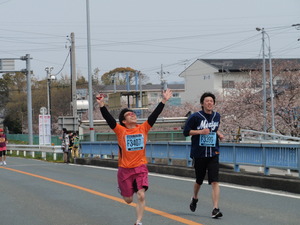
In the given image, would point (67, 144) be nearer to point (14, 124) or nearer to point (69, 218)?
point (69, 218)

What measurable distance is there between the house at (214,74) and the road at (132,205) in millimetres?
65924

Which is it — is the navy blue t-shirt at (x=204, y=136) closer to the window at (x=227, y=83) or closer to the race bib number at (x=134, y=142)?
the race bib number at (x=134, y=142)

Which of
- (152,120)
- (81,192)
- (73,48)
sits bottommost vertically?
(81,192)

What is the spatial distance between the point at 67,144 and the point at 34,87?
6881 centimetres

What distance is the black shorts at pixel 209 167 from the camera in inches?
326

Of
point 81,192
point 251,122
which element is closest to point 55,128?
point 251,122

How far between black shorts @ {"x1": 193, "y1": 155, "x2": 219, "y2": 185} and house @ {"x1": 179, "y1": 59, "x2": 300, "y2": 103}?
6995 cm

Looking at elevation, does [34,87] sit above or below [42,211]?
above

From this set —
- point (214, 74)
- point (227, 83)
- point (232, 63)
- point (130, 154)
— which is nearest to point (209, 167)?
point (130, 154)

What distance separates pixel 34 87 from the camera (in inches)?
3684

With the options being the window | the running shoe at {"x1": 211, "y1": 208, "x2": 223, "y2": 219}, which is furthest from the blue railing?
the window

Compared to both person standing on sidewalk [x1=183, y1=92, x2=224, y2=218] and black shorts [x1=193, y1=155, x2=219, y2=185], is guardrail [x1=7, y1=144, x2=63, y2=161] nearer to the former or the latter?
black shorts [x1=193, y1=155, x2=219, y2=185]

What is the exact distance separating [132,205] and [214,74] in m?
73.8

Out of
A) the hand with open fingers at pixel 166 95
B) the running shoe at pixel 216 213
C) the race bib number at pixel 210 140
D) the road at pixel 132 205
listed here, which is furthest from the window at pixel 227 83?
the hand with open fingers at pixel 166 95
